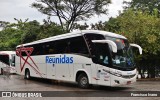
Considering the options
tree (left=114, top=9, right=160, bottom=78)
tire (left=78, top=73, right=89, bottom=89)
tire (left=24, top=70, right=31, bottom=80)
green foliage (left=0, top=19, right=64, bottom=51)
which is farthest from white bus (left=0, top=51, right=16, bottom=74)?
tire (left=78, top=73, right=89, bottom=89)

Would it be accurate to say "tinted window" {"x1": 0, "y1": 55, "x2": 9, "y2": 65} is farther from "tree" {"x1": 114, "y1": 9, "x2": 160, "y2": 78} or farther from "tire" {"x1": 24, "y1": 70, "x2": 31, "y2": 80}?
"tree" {"x1": 114, "y1": 9, "x2": 160, "y2": 78}

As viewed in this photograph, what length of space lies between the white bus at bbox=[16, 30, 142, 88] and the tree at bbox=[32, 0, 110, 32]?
19.2 meters

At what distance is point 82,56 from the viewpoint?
16.6 metres

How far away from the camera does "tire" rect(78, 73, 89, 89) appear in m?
16.6

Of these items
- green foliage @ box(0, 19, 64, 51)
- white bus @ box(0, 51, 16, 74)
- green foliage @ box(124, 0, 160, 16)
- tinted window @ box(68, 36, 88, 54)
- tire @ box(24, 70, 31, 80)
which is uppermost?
green foliage @ box(124, 0, 160, 16)

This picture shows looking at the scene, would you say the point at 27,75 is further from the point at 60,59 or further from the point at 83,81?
the point at 83,81

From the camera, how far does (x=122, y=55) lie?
15.5 metres

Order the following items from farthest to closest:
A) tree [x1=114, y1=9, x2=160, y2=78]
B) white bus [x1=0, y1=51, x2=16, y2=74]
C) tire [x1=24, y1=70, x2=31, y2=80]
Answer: white bus [x1=0, y1=51, x2=16, y2=74] < tree [x1=114, y1=9, x2=160, y2=78] < tire [x1=24, y1=70, x2=31, y2=80]

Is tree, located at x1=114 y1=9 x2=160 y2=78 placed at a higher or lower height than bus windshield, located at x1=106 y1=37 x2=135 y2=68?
higher

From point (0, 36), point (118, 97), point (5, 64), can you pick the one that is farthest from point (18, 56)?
point (0, 36)

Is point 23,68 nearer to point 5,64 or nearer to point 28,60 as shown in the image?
point 28,60

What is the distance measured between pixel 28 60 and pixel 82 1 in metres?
18.3

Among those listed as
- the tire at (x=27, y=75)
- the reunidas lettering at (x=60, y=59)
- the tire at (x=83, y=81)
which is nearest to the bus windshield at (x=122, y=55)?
the tire at (x=83, y=81)

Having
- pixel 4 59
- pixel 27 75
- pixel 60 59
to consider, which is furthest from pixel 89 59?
pixel 4 59
